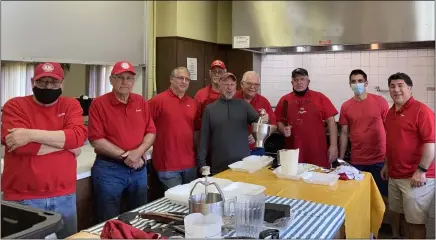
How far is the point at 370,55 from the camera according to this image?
4.74 metres

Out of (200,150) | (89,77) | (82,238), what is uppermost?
(89,77)

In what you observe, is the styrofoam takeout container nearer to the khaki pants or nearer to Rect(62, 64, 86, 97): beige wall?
the khaki pants

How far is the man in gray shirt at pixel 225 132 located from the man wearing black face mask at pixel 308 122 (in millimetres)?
709

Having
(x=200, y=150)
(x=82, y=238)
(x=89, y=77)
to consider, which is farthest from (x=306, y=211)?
(x=89, y=77)

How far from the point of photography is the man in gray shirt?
3.02 m

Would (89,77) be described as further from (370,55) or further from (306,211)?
(370,55)

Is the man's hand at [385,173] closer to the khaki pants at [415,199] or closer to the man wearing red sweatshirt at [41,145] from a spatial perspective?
the khaki pants at [415,199]

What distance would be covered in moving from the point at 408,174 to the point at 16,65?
3.02m

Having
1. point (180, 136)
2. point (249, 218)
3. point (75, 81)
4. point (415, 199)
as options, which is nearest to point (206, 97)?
point (180, 136)

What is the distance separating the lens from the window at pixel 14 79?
10.1 feet

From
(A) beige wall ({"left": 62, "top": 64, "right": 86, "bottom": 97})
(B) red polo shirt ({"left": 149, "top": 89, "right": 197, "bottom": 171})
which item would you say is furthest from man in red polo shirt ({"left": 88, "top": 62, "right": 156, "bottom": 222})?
(A) beige wall ({"left": 62, "top": 64, "right": 86, "bottom": 97})

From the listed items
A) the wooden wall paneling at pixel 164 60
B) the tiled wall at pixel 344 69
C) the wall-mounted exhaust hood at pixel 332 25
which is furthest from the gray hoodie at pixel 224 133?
the tiled wall at pixel 344 69

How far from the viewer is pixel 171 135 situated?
3123 millimetres

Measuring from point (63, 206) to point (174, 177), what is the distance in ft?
3.27
